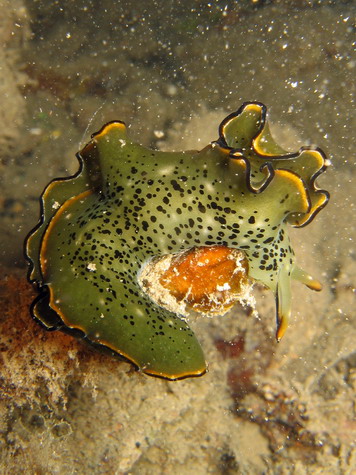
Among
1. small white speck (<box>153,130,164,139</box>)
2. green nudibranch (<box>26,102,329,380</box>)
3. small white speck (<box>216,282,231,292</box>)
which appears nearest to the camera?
green nudibranch (<box>26,102,329,380</box>)

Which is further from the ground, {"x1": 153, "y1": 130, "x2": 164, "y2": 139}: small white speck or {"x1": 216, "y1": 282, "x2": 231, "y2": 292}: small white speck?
{"x1": 153, "y1": 130, "x2": 164, "y2": 139}: small white speck

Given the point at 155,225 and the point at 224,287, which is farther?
the point at 224,287

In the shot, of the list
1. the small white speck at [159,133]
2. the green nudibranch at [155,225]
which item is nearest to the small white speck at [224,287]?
the green nudibranch at [155,225]

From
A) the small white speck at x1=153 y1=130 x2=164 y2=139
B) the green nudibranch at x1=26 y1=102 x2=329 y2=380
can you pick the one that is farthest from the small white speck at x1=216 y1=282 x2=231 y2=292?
the small white speck at x1=153 y1=130 x2=164 y2=139

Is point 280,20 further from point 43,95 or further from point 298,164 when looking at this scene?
point 43,95

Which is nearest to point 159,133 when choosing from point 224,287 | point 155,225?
point 155,225

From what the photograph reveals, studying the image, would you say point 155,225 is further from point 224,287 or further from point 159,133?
point 159,133

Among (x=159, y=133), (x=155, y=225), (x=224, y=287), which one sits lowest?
(x=224, y=287)

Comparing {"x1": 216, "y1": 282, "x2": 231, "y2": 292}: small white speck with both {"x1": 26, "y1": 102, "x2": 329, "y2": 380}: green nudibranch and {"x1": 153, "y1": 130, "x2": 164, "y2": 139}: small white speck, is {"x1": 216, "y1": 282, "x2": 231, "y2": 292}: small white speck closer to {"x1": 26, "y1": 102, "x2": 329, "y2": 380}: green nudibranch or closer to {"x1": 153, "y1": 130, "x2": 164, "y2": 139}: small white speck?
{"x1": 26, "y1": 102, "x2": 329, "y2": 380}: green nudibranch

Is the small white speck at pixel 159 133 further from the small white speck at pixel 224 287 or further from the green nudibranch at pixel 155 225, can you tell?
the small white speck at pixel 224 287
